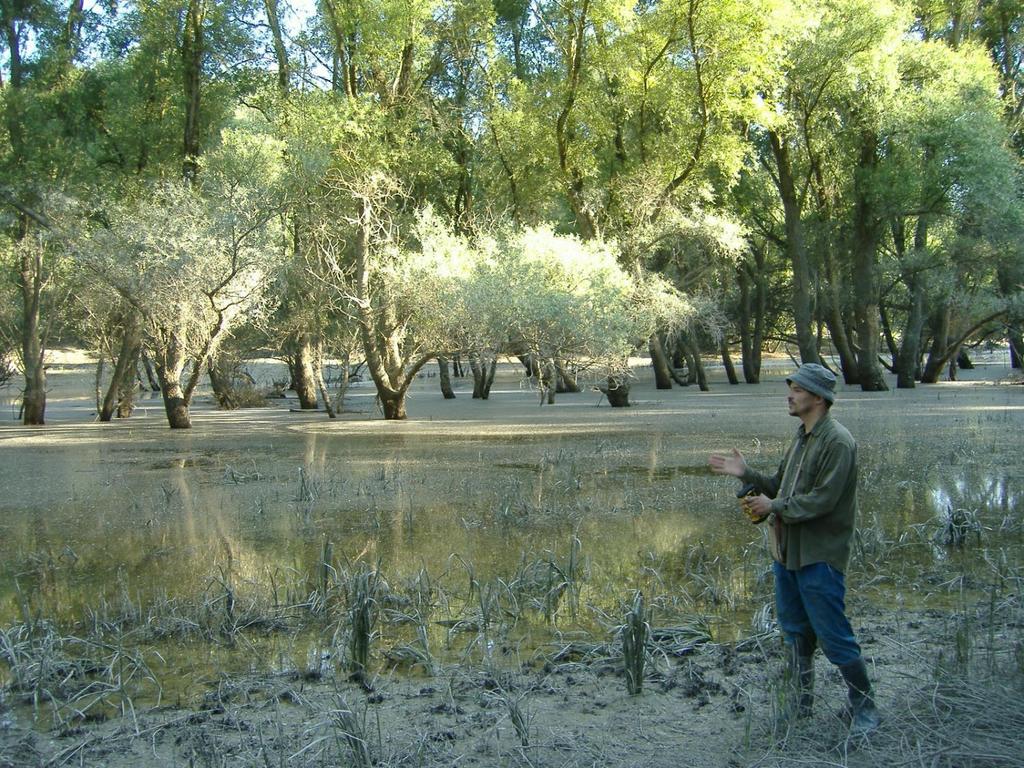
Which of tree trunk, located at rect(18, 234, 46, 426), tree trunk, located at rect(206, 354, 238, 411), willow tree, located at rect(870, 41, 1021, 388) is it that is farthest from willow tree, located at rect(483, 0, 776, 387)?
tree trunk, located at rect(18, 234, 46, 426)

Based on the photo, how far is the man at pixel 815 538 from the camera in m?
4.07

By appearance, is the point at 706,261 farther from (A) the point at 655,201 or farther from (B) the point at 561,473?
(B) the point at 561,473

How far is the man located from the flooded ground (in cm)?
135

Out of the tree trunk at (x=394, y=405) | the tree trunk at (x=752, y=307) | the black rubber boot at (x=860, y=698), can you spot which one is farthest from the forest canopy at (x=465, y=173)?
the black rubber boot at (x=860, y=698)

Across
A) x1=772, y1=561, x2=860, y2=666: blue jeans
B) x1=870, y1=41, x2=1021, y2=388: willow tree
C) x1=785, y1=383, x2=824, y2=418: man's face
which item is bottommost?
x1=772, y1=561, x2=860, y2=666: blue jeans

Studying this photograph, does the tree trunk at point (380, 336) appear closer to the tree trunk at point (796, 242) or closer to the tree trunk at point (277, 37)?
the tree trunk at point (277, 37)

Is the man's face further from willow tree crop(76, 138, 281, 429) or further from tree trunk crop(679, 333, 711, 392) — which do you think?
tree trunk crop(679, 333, 711, 392)

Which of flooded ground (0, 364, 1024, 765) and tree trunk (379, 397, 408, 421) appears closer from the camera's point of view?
flooded ground (0, 364, 1024, 765)

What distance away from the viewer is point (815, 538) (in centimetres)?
415

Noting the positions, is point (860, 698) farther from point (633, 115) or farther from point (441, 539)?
point (633, 115)

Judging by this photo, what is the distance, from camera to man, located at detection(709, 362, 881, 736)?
4.07 metres

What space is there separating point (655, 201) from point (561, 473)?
13908 millimetres

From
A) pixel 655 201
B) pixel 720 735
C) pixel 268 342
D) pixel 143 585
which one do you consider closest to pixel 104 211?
pixel 268 342

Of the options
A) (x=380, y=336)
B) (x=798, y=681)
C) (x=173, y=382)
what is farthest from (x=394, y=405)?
(x=798, y=681)
